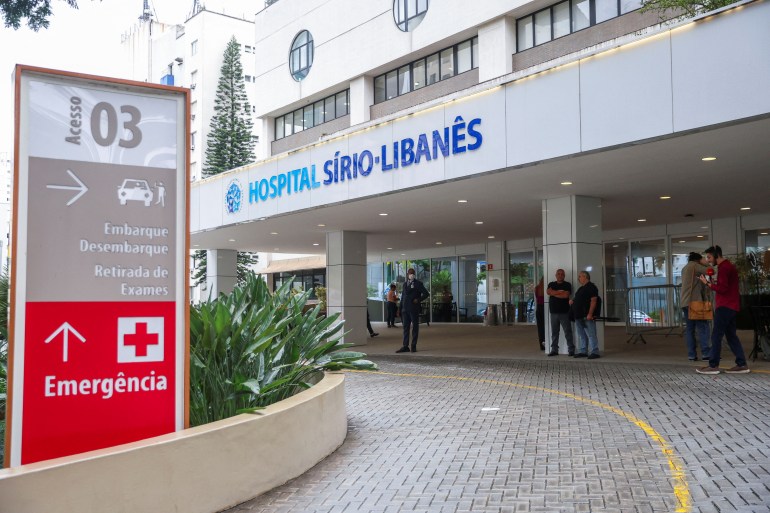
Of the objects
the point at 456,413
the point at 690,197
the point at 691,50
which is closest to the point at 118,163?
the point at 456,413


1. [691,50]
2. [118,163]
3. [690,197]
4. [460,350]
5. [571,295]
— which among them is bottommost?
[460,350]

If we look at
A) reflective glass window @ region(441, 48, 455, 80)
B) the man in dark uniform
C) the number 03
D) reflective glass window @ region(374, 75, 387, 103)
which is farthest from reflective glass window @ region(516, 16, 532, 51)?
the number 03

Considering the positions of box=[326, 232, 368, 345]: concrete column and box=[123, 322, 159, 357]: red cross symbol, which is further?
box=[326, 232, 368, 345]: concrete column

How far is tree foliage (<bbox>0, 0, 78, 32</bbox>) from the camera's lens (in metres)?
9.91

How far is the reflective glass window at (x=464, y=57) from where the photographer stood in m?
22.9

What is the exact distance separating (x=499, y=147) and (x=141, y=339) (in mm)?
8988

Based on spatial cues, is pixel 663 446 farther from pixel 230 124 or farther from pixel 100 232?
A: pixel 230 124

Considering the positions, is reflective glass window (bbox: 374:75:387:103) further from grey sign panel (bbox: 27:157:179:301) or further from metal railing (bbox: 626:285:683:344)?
grey sign panel (bbox: 27:157:179:301)

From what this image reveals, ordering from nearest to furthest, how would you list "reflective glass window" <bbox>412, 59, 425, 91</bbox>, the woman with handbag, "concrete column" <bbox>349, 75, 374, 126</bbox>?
the woman with handbag → "reflective glass window" <bbox>412, 59, 425, 91</bbox> → "concrete column" <bbox>349, 75, 374, 126</bbox>

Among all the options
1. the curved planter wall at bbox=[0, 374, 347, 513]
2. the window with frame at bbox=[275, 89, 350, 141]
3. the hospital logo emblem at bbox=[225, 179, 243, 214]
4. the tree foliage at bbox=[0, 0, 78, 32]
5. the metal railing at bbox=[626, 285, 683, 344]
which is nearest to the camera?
the curved planter wall at bbox=[0, 374, 347, 513]

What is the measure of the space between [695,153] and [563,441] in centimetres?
704

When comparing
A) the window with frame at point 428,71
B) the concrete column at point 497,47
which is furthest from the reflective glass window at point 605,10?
the window with frame at point 428,71

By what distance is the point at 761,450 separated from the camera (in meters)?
5.87

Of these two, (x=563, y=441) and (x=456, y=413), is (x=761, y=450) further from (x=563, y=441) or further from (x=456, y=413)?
(x=456, y=413)
